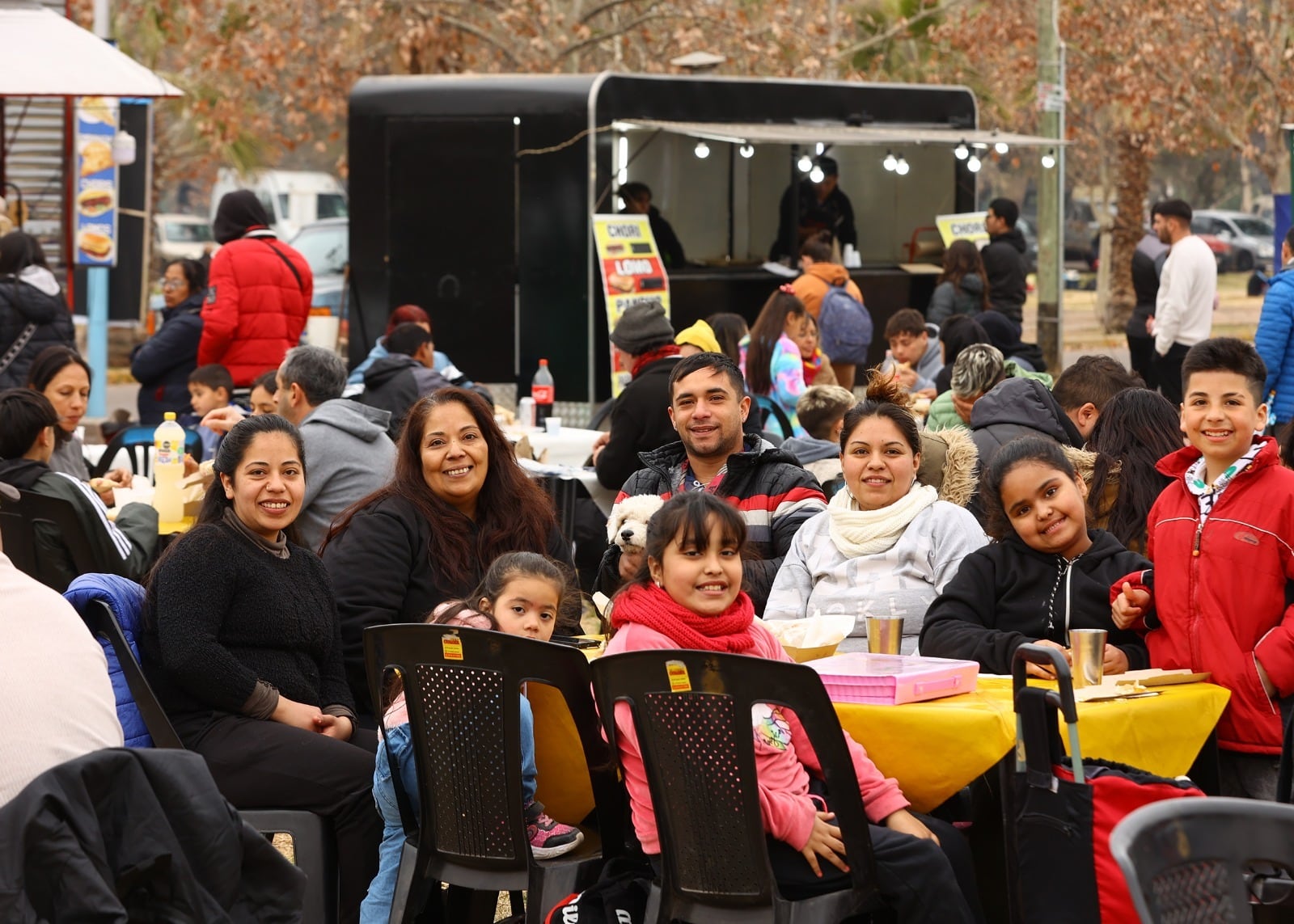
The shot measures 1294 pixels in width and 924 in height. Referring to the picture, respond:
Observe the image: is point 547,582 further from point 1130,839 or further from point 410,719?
point 1130,839

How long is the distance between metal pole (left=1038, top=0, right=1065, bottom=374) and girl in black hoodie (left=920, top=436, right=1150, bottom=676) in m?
11.3

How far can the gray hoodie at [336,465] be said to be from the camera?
6.09 m

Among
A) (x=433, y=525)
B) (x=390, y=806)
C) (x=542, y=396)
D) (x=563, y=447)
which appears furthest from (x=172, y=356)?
(x=390, y=806)

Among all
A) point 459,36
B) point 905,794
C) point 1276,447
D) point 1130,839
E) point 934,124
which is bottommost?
point 905,794

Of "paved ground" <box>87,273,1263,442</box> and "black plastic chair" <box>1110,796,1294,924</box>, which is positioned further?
"paved ground" <box>87,273,1263,442</box>

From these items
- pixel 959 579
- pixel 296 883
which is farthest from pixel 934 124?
pixel 296 883

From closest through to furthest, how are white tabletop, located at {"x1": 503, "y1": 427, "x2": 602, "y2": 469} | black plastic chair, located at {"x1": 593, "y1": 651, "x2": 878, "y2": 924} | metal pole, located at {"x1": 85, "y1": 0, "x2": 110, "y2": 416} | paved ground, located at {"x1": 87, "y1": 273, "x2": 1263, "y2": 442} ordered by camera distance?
black plastic chair, located at {"x1": 593, "y1": 651, "x2": 878, "y2": 924} < white tabletop, located at {"x1": 503, "y1": 427, "x2": 602, "y2": 469} < metal pole, located at {"x1": 85, "y1": 0, "x2": 110, "y2": 416} < paved ground, located at {"x1": 87, "y1": 273, "x2": 1263, "y2": 442}

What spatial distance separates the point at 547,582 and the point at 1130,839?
2212mm

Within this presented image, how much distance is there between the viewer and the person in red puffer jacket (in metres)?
9.59

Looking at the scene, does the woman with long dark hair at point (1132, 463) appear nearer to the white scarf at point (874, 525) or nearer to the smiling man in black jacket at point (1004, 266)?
the white scarf at point (874, 525)

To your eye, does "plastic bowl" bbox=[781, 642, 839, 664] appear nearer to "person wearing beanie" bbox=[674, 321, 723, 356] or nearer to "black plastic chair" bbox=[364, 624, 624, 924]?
"black plastic chair" bbox=[364, 624, 624, 924]

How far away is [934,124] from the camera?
15.4 m

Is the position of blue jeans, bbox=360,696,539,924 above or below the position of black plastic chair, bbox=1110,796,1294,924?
below

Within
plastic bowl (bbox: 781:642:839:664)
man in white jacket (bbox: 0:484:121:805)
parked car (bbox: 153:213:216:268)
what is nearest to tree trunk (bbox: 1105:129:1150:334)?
parked car (bbox: 153:213:216:268)
